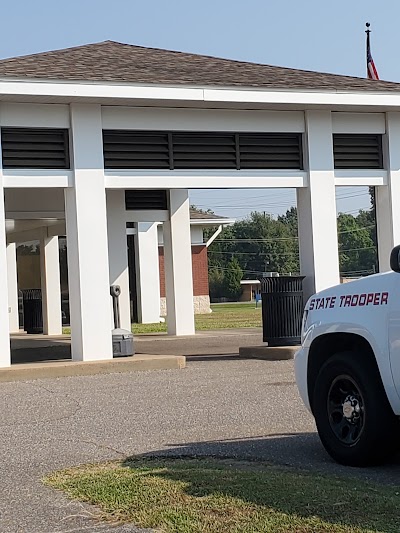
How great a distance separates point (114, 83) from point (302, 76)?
4.13 metres

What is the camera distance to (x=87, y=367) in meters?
15.5

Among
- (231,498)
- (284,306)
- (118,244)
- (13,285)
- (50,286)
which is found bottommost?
(231,498)

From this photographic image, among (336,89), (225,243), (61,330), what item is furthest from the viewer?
(225,243)

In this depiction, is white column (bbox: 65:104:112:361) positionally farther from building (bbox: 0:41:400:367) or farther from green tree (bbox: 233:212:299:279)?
green tree (bbox: 233:212:299:279)

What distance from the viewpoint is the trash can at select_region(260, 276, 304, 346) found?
55.7 ft

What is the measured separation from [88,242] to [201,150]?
2.46 meters

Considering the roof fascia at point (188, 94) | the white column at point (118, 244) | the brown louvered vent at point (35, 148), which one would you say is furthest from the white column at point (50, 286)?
the roof fascia at point (188, 94)

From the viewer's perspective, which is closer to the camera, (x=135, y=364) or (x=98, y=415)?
(x=98, y=415)

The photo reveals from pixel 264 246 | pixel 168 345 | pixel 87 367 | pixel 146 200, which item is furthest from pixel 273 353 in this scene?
pixel 264 246

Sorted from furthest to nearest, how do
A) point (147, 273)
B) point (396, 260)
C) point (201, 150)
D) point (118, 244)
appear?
point (147, 273)
point (118, 244)
point (201, 150)
point (396, 260)

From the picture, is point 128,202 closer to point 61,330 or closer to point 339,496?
point 61,330

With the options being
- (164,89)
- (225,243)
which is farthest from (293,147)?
(225,243)

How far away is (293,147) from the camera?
17422mm

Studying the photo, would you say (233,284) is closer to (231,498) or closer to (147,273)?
(147,273)
